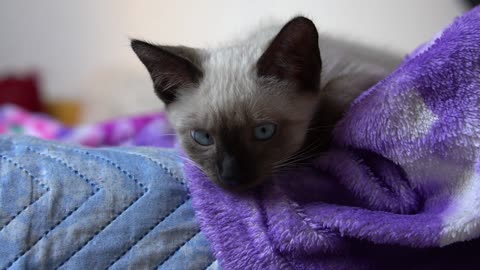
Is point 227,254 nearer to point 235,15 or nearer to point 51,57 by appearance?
point 235,15

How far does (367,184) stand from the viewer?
26.5 inches

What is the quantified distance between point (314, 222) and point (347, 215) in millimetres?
44

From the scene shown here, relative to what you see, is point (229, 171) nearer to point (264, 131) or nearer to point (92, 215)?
point (264, 131)

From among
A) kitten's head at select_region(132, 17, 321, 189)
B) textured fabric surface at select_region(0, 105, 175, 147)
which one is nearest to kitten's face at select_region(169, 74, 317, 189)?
kitten's head at select_region(132, 17, 321, 189)

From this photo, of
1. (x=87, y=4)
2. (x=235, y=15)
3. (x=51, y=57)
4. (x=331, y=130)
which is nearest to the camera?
(x=331, y=130)

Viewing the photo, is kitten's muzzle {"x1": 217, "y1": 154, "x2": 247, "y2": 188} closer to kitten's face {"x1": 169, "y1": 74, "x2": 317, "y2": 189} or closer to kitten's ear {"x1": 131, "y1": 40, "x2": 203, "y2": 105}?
kitten's face {"x1": 169, "y1": 74, "x2": 317, "y2": 189}

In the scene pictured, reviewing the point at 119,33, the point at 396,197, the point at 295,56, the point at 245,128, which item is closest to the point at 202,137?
the point at 245,128

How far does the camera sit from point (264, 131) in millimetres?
776

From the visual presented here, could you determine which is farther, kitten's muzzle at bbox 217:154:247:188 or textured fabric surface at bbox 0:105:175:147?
textured fabric surface at bbox 0:105:175:147

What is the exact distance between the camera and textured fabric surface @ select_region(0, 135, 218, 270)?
25.6 inches

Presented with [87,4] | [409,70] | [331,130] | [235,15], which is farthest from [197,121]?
[87,4]

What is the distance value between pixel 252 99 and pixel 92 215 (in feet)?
0.97

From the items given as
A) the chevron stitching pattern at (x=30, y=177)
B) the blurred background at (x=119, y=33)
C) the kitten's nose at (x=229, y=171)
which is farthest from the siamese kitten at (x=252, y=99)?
the blurred background at (x=119, y=33)

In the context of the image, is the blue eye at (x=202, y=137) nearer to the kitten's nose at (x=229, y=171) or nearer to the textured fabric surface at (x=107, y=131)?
the kitten's nose at (x=229, y=171)
